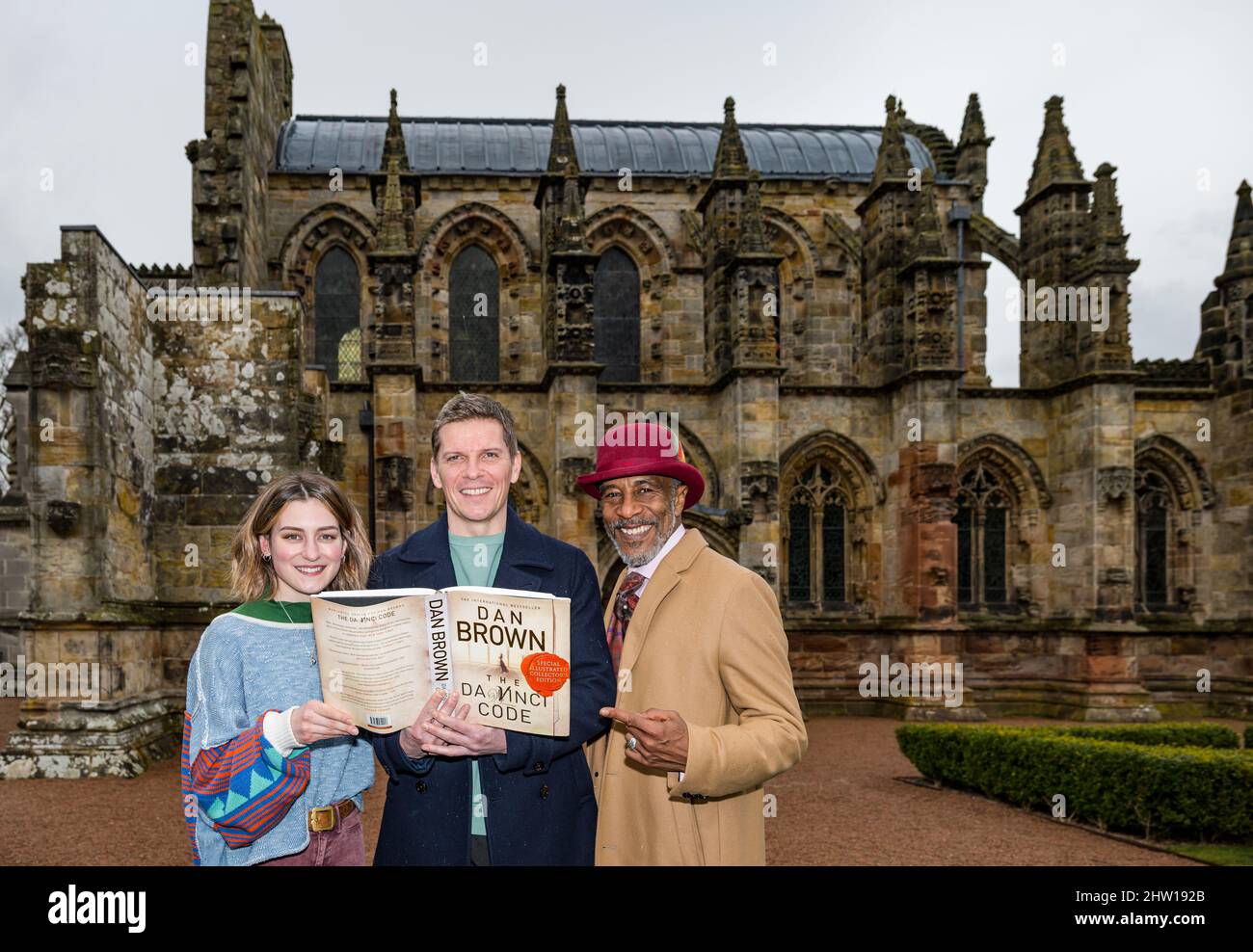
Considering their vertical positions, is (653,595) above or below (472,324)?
below

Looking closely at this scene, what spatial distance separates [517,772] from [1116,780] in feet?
25.0

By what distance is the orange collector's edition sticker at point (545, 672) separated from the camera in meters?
2.48

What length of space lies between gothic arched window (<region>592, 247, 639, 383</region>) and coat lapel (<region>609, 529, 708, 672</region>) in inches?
748

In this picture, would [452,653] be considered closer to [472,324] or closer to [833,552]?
[833,552]

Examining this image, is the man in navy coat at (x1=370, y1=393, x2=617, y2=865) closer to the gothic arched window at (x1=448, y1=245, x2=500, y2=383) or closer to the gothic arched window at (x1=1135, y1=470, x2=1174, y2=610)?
the gothic arched window at (x1=448, y1=245, x2=500, y2=383)

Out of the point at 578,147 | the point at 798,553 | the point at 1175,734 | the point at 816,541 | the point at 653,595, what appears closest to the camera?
the point at 653,595

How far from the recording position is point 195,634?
11797 mm

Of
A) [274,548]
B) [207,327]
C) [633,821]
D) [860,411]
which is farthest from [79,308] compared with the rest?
[860,411]

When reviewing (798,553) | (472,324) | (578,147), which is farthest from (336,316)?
(798,553)

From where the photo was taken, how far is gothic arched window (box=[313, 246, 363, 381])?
2175 cm

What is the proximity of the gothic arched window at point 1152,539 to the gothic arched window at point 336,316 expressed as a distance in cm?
1600

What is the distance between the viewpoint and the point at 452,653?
246 cm
